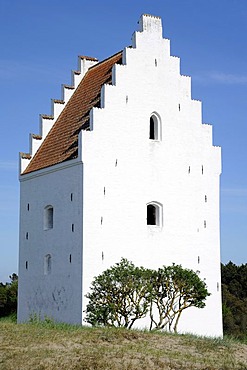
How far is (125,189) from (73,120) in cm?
458

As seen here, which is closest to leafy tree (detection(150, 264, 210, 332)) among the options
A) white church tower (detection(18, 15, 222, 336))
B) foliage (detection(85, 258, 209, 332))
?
foliage (detection(85, 258, 209, 332))

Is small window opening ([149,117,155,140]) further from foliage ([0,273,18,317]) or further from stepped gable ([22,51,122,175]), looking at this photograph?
foliage ([0,273,18,317])

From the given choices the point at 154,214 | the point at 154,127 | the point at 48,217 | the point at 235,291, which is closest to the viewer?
the point at 154,214

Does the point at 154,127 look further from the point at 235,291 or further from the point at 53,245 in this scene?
the point at 235,291

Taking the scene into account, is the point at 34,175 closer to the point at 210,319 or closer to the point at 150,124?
the point at 150,124

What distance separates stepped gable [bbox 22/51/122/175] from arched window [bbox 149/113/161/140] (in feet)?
7.57

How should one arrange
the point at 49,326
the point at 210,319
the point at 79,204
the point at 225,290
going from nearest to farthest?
the point at 49,326, the point at 79,204, the point at 210,319, the point at 225,290

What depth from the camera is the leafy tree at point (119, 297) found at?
78.4 ft

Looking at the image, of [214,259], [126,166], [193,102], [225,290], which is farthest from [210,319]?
[225,290]

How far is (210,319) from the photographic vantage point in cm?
2903

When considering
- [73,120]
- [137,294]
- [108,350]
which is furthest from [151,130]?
[108,350]

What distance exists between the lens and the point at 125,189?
1088 inches

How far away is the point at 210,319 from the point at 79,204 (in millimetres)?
7415

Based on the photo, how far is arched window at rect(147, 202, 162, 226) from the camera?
28.6 metres
